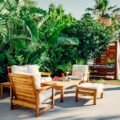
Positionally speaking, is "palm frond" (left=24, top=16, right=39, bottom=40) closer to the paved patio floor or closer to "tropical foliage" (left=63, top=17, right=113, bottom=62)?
the paved patio floor

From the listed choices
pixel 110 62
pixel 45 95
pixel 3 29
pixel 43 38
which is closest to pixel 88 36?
pixel 110 62

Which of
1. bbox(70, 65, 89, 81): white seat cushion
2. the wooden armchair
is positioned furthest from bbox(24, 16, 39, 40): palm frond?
the wooden armchair

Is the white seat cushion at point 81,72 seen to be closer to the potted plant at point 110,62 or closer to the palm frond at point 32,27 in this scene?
the palm frond at point 32,27

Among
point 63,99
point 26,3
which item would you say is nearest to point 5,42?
point 26,3

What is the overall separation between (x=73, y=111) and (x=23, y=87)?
157 cm

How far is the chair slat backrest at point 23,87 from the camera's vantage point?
22.0 ft

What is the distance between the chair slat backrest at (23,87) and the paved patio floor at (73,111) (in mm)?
416

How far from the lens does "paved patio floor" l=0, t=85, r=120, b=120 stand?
6746 millimetres

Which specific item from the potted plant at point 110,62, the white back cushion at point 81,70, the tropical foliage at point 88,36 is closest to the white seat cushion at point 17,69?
the white back cushion at point 81,70

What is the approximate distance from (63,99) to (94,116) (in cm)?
185

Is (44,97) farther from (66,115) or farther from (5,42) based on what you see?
(5,42)

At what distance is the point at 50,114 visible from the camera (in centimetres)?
699

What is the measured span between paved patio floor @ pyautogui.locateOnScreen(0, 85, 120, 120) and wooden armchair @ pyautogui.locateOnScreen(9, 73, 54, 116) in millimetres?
233

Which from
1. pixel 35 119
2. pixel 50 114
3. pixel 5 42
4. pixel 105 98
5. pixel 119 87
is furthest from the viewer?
pixel 119 87
